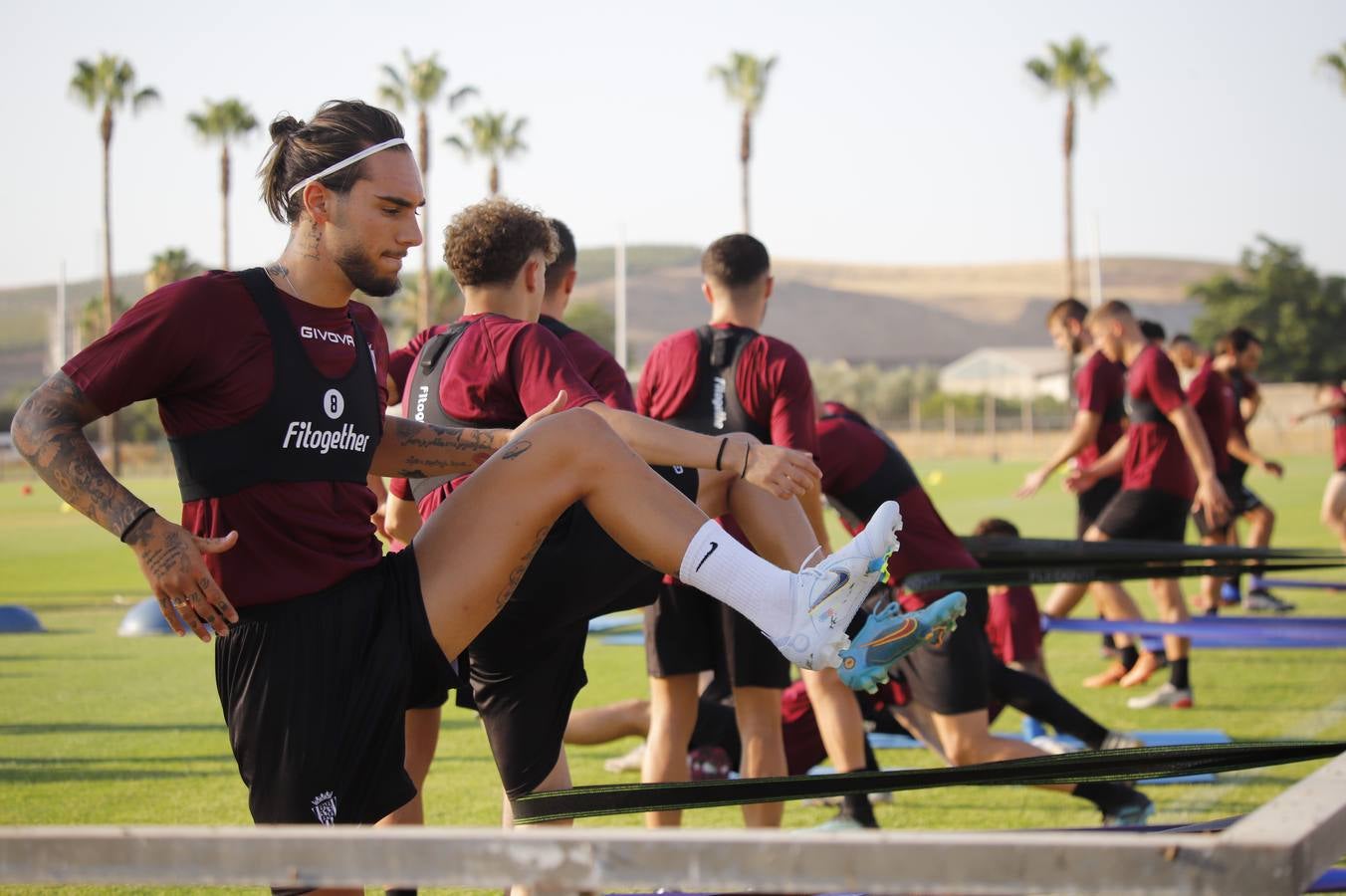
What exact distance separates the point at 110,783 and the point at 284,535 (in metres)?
4.27

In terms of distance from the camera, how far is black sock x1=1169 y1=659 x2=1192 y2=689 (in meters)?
9.27

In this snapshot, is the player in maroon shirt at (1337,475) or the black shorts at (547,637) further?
the player in maroon shirt at (1337,475)

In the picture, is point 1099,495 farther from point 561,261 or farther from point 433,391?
point 433,391

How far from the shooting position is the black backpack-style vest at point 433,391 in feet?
14.7

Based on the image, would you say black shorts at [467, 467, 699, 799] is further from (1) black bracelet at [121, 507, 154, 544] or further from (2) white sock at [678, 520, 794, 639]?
(1) black bracelet at [121, 507, 154, 544]

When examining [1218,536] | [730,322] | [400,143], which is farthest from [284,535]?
[1218,536]

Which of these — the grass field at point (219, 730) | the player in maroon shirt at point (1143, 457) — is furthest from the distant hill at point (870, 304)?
the player in maroon shirt at point (1143, 457)

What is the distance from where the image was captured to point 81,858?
6.33 ft

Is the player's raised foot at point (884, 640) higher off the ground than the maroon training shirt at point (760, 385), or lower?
lower

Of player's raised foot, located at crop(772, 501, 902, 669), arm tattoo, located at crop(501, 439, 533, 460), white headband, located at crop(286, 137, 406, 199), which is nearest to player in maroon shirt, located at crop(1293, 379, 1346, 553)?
player's raised foot, located at crop(772, 501, 902, 669)

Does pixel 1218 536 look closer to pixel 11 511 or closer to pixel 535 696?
pixel 535 696

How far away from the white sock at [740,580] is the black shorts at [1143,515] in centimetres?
730

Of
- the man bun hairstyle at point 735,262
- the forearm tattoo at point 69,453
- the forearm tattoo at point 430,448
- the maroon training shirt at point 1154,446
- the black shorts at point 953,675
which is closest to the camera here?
the forearm tattoo at point 69,453

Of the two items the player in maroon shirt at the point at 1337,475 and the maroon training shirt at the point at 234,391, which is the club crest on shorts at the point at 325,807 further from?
the player in maroon shirt at the point at 1337,475
